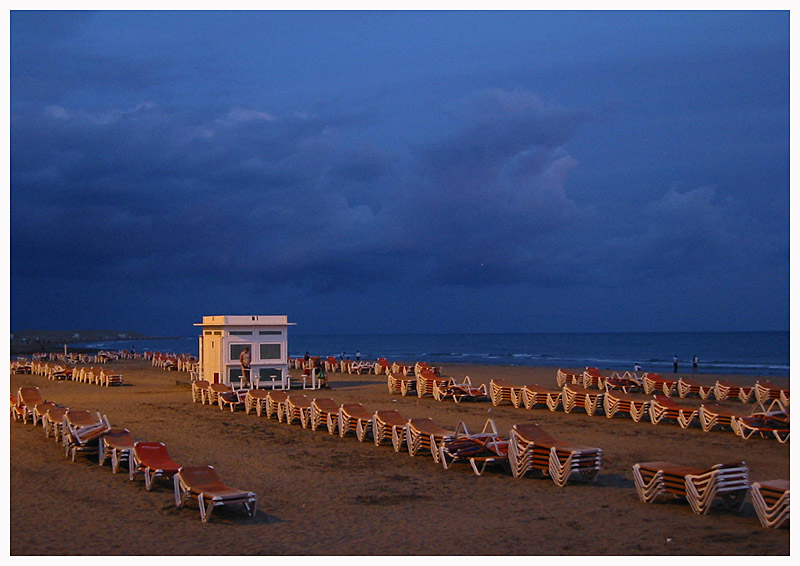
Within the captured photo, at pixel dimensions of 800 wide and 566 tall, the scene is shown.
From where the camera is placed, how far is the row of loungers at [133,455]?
784 cm

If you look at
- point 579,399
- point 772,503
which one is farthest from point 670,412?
point 772,503

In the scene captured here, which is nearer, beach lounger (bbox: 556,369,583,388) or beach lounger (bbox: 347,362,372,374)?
beach lounger (bbox: 556,369,583,388)

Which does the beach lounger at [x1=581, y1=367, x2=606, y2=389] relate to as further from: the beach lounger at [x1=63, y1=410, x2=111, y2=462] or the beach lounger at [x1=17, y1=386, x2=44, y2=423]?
the beach lounger at [x1=63, y1=410, x2=111, y2=462]

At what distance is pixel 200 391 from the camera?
63.0 ft

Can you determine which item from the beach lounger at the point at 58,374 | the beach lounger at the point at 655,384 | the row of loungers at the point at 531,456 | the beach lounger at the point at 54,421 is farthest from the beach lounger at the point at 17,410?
the beach lounger at the point at 655,384

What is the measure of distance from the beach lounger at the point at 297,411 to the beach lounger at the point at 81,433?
12.2 feet

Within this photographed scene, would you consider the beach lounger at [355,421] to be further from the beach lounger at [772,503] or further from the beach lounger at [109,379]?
the beach lounger at [109,379]

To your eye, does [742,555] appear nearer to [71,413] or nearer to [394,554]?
[394,554]

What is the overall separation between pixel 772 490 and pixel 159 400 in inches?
631

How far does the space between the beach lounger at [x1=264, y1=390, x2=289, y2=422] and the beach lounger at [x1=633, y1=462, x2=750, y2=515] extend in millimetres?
8717

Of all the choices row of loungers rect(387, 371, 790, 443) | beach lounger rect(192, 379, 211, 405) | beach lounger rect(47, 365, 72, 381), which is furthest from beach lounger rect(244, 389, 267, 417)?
beach lounger rect(47, 365, 72, 381)

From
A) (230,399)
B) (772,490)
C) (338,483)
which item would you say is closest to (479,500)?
(338,483)

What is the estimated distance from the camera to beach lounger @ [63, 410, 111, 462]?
11086 millimetres

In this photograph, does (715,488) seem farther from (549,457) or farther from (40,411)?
(40,411)
